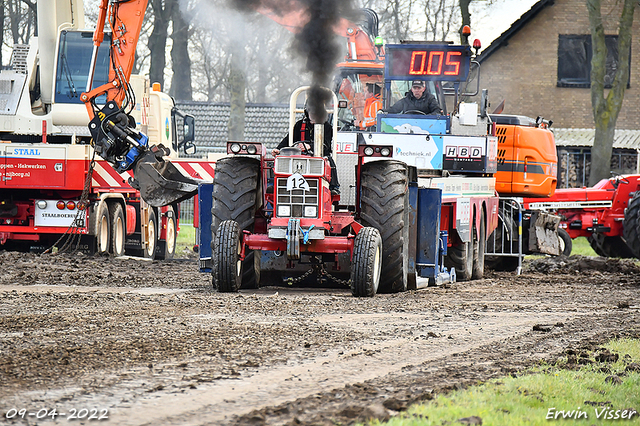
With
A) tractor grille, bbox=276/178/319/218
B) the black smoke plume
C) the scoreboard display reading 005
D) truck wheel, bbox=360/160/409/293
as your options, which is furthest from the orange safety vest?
tractor grille, bbox=276/178/319/218

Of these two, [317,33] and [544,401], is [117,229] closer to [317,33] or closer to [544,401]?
[317,33]

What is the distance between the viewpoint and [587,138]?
36281 mm

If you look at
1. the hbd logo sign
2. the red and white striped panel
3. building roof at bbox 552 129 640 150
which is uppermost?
building roof at bbox 552 129 640 150

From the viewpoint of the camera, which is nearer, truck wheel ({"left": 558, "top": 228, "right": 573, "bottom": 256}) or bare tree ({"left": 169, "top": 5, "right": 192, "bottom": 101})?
truck wheel ({"left": 558, "top": 228, "right": 573, "bottom": 256})

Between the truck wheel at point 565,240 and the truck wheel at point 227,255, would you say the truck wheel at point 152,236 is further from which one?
the truck wheel at point 227,255

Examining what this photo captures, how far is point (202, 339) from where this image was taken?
711cm

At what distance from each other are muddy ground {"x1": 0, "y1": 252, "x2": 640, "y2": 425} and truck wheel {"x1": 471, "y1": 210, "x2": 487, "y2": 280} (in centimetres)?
194

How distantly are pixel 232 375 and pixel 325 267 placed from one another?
550 cm

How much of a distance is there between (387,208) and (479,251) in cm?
441

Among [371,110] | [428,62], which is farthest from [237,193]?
[428,62]

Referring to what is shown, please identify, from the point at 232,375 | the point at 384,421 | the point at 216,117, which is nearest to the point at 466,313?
the point at 232,375

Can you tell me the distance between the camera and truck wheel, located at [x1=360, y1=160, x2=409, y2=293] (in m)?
10.8

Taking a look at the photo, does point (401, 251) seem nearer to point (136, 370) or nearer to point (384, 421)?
point (136, 370)

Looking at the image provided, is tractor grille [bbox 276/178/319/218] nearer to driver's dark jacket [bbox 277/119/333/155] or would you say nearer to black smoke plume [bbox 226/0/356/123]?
driver's dark jacket [bbox 277/119/333/155]
